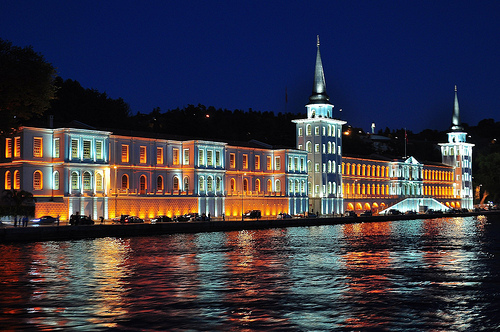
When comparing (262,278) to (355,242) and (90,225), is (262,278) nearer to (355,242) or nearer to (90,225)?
(355,242)

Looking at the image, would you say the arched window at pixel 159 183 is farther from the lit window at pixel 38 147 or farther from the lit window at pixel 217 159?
the lit window at pixel 38 147

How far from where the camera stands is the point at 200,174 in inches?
3214

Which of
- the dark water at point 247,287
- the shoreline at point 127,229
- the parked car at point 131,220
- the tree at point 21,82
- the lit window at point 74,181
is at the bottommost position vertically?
the dark water at point 247,287

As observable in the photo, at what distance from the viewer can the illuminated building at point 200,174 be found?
68.0 metres

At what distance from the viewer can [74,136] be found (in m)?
68.7

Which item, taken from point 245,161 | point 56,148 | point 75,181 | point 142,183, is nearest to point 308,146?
point 245,161

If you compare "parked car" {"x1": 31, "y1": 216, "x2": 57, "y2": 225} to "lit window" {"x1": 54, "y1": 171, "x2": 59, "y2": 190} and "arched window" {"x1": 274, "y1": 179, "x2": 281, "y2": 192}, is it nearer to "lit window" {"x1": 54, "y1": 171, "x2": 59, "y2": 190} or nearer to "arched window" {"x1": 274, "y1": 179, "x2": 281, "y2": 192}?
"lit window" {"x1": 54, "y1": 171, "x2": 59, "y2": 190}

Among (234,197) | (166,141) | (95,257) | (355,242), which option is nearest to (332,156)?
(234,197)

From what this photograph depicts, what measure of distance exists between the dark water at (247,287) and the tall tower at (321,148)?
170 feet

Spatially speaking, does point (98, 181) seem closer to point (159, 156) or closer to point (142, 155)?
point (142, 155)

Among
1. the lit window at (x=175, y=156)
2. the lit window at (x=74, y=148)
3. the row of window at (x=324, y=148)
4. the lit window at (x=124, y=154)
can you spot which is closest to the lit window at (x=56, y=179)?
the lit window at (x=74, y=148)

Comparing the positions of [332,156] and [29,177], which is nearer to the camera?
[29,177]

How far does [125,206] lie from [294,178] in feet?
96.5

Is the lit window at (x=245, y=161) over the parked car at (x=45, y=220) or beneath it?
over
